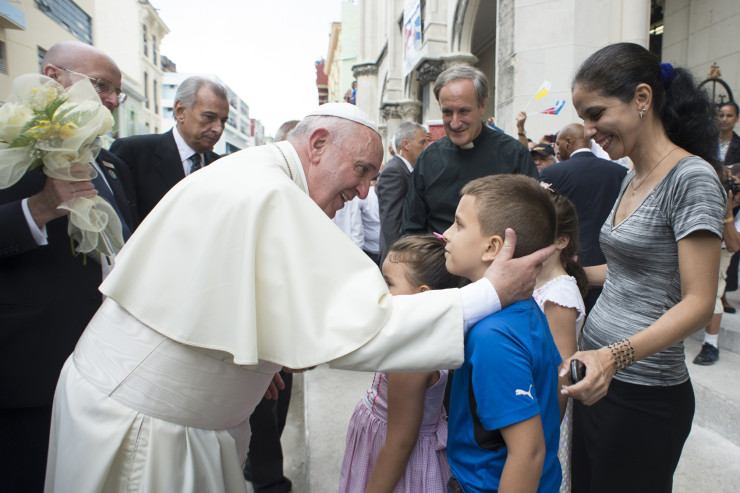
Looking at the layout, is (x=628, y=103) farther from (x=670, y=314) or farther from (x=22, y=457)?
(x=22, y=457)

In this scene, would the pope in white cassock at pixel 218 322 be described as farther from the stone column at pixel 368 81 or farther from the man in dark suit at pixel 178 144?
the stone column at pixel 368 81

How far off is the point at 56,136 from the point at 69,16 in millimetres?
25851

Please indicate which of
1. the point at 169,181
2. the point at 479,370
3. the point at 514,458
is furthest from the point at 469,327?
the point at 169,181

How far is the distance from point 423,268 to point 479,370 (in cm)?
64

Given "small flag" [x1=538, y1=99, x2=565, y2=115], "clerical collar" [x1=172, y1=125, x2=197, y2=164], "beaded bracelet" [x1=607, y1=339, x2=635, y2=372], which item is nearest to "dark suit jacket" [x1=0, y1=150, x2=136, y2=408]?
"clerical collar" [x1=172, y1=125, x2=197, y2=164]

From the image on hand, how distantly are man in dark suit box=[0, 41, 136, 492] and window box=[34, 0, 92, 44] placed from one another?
23.0 meters

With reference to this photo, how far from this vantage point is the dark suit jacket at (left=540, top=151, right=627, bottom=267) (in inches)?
129

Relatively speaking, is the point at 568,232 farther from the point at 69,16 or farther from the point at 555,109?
the point at 69,16

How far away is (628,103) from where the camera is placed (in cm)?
162

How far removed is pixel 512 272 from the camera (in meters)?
1.29

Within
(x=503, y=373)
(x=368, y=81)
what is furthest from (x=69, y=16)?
(x=503, y=373)

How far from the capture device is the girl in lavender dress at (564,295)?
176 centimetres

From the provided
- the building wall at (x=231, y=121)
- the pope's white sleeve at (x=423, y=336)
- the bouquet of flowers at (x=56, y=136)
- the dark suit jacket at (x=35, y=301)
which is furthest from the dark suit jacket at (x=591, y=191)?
the building wall at (x=231, y=121)

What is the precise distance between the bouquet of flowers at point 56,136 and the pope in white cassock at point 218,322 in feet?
1.48
